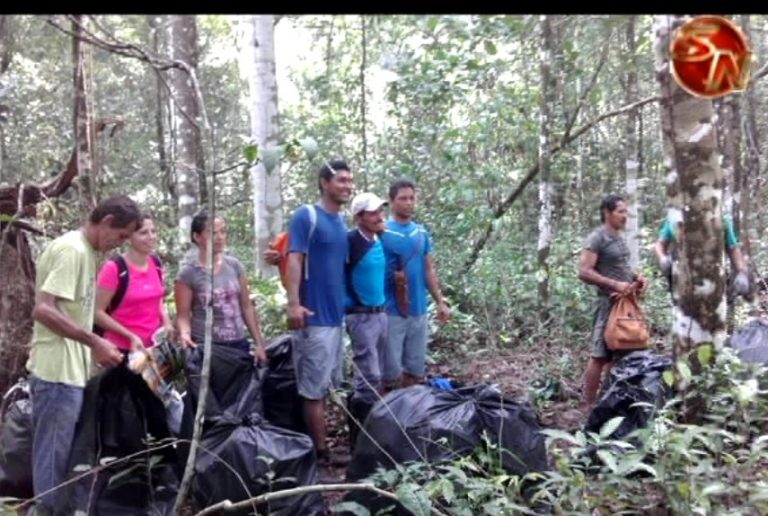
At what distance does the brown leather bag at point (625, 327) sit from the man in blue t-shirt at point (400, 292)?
1.21 m

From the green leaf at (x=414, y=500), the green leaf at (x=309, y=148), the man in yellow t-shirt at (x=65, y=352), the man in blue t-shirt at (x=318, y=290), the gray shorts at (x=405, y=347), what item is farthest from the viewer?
the gray shorts at (x=405, y=347)

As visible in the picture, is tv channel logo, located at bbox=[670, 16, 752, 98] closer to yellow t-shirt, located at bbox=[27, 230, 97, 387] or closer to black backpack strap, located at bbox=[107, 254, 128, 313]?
yellow t-shirt, located at bbox=[27, 230, 97, 387]

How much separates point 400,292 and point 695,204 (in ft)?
7.36

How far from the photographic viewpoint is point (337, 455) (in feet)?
16.5

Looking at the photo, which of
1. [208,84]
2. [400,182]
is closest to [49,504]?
[400,182]

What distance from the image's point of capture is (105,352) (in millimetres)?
3748

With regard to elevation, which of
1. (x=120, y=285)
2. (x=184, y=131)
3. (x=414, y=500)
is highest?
(x=184, y=131)

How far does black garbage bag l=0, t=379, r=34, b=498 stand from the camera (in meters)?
4.20

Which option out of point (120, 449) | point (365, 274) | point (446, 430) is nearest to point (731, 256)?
point (365, 274)

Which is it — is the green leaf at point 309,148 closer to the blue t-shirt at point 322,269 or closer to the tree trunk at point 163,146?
the blue t-shirt at point 322,269

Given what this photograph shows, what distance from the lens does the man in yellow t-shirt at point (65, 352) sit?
374cm

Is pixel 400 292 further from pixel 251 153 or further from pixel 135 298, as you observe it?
pixel 251 153

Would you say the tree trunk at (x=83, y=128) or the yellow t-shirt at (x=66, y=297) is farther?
the tree trunk at (x=83, y=128)

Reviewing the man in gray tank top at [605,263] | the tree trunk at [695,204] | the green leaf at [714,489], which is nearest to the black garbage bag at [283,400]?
the man in gray tank top at [605,263]
